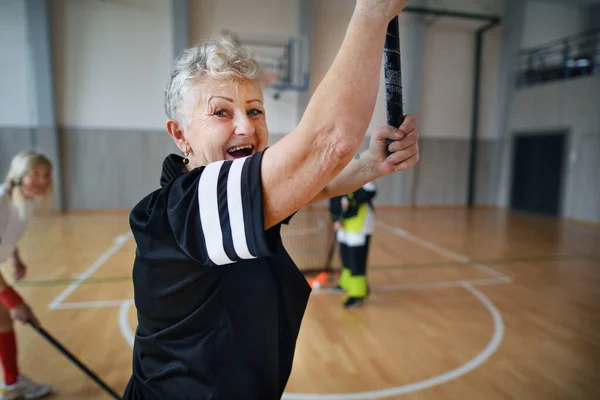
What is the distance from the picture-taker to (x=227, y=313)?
2.09ft

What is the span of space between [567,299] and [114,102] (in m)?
6.93

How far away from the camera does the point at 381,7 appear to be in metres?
0.46

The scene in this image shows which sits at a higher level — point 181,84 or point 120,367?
point 181,84

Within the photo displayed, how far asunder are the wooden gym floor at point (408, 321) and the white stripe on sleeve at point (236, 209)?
1.81m

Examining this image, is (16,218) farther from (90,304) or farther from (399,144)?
(399,144)

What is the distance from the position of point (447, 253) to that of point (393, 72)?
502cm

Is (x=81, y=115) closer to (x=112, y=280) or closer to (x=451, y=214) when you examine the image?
(x=112, y=280)

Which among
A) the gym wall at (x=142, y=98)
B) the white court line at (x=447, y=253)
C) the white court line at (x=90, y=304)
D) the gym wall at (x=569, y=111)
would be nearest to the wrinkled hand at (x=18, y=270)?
the white court line at (x=90, y=304)

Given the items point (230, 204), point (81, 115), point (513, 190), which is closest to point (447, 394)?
point (230, 204)

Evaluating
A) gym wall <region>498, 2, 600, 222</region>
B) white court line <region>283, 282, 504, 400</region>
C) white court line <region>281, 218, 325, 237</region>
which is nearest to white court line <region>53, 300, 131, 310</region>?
white court line <region>283, 282, 504, 400</region>

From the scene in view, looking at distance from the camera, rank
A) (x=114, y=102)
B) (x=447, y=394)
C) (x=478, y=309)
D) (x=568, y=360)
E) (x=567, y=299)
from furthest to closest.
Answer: (x=114, y=102) → (x=567, y=299) → (x=478, y=309) → (x=568, y=360) → (x=447, y=394)

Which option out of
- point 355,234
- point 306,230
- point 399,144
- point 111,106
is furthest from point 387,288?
point 111,106

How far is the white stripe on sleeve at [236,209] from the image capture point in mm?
493

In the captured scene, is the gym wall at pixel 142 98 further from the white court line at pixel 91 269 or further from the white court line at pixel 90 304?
the white court line at pixel 90 304
